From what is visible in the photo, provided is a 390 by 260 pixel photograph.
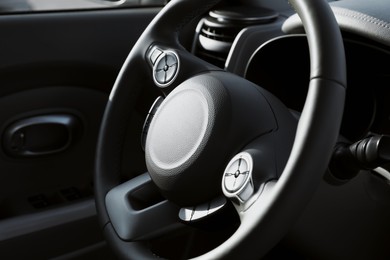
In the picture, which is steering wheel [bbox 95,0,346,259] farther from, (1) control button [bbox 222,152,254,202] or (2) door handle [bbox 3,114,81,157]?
(2) door handle [bbox 3,114,81,157]

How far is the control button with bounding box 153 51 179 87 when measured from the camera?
1138mm

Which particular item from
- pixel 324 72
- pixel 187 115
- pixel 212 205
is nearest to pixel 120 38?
pixel 187 115

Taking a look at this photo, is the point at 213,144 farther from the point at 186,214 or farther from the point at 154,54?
the point at 154,54

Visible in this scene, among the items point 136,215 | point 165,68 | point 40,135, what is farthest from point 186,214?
point 40,135

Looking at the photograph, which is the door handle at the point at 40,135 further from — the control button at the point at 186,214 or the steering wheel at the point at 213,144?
the control button at the point at 186,214

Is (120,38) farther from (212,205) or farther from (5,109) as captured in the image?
(212,205)

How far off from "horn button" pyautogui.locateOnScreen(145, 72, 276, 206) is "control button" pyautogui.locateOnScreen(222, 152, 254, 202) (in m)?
0.04

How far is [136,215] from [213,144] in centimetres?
21

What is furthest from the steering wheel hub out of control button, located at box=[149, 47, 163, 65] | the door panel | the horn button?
the door panel

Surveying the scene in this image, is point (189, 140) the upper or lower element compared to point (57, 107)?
upper

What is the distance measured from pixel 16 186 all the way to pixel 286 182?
1.01 meters

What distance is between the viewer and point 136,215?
1.06 metres

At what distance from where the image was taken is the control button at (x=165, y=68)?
1.14 metres

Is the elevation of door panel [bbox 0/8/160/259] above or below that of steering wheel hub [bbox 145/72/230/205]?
below
